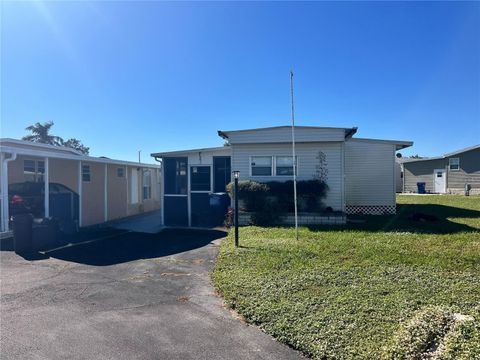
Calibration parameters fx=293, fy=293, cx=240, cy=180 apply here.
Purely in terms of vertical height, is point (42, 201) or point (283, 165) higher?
point (283, 165)

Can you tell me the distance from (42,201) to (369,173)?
1274cm

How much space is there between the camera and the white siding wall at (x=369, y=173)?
1269cm

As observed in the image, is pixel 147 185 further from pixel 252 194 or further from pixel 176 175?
pixel 252 194

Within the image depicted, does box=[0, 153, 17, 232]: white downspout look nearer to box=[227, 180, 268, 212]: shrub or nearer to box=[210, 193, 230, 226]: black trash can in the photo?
box=[210, 193, 230, 226]: black trash can

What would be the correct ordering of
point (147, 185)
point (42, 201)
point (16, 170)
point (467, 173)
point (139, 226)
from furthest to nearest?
1. point (467, 173)
2. point (147, 185)
3. point (139, 226)
4. point (16, 170)
5. point (42, 201)

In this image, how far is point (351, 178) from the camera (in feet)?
42.8

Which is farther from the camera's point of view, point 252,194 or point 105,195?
point 105,195

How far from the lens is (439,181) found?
81.5 feet

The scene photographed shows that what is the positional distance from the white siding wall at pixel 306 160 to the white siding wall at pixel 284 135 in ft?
0.89

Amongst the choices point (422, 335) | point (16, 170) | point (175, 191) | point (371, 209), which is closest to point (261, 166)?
point (175, 191)

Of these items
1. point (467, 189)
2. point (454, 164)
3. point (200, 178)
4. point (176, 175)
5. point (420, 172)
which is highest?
point (454, 164)

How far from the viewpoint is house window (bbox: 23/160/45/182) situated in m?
10.8

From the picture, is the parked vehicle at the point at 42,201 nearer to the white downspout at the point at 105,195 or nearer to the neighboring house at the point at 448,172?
the white downspout at the point at 105,195

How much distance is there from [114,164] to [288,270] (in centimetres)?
1067
